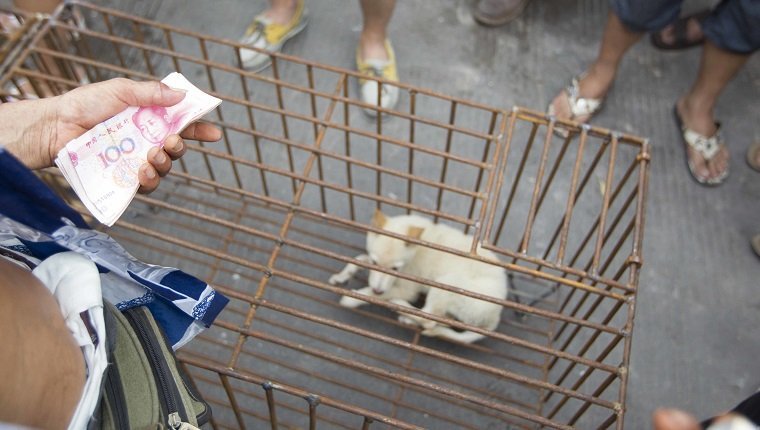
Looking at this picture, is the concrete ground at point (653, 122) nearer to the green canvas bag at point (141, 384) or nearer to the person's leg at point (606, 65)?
the person's leg at point (606, 65)

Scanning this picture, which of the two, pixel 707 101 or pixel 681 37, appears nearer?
pixel 707 101

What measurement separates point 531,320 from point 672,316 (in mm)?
400

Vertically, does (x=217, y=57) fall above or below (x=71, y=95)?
above

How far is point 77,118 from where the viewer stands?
0.88 meters

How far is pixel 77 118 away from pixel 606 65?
62.8 inches

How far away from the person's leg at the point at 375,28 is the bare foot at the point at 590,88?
Answer: 624mm

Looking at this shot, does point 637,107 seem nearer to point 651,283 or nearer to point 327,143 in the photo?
point 651,283

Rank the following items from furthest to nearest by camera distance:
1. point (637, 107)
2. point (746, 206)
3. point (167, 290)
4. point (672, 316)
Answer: point (637, 107), point (746, 206), point (672, 316), point (167, 290)

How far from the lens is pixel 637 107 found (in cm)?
195

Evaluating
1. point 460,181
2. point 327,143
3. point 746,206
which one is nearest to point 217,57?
point 327,143

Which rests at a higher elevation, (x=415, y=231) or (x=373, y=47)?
(x=373, y=47)

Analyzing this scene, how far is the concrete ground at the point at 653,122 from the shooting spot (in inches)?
58.2

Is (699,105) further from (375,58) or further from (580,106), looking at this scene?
(375,58)

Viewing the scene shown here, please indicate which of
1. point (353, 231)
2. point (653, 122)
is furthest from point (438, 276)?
point (653, 122)
